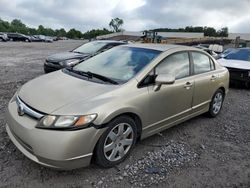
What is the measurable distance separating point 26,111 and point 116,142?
3.73ft

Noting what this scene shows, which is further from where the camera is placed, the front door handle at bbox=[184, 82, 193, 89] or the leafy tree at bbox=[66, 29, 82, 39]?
the leafy tree at bbox=[66, 29, 82, 39]

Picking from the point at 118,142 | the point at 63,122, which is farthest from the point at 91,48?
the point at 63,122

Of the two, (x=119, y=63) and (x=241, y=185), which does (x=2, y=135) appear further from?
(x=241, y=185)

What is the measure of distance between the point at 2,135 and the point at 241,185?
3.39m

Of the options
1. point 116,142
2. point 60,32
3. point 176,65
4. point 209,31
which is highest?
point 60,32

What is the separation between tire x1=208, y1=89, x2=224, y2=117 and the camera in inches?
194

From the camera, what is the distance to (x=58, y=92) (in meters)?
3.03

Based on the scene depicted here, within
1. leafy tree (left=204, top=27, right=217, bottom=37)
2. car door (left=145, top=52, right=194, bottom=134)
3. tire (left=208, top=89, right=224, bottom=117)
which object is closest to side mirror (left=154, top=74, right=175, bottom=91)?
car door (left=145, top=52, right=194, bottom=134)

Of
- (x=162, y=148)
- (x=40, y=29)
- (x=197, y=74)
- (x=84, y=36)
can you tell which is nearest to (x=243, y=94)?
(x=197, y=74)

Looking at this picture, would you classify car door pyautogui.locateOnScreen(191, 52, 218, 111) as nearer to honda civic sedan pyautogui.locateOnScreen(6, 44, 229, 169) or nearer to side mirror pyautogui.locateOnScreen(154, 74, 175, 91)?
honda civic sedan pyautogui.locateOnScreen(6, 44, 229, 169)

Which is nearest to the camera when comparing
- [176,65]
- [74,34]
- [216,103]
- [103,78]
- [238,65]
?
[103,78]

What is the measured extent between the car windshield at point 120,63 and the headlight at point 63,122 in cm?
88

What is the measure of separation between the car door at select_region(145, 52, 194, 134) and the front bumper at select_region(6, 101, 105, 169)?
980mm

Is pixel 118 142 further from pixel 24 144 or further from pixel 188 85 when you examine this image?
pixel 188 85
